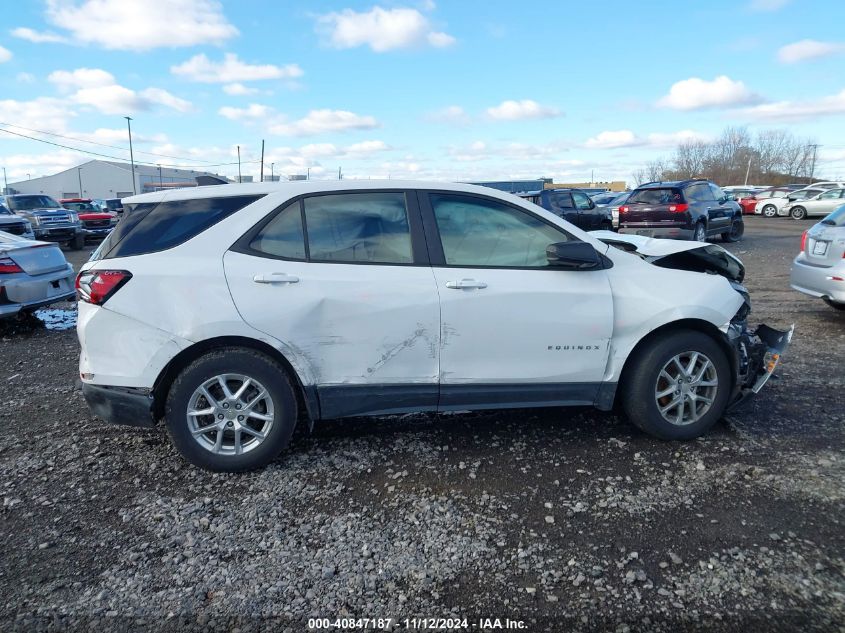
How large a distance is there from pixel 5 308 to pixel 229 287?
5.36 metres

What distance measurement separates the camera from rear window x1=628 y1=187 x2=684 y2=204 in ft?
47.2

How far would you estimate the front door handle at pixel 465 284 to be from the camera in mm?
3586

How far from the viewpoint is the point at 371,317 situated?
3531 mm

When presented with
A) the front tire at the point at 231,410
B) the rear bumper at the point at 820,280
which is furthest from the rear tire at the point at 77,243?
the rear bumper at the point at 820,280

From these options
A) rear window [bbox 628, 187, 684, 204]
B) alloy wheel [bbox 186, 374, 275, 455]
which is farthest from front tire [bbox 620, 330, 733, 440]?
rear window [bbox 628, 187, 684, 204]

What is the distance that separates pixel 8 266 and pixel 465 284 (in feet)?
21.0

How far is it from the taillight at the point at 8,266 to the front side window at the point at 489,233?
608 cm

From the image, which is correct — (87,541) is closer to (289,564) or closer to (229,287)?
(289,564)

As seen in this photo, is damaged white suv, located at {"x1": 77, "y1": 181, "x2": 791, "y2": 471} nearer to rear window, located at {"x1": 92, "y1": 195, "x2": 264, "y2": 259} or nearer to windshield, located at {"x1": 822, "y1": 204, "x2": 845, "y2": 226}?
rear window, located at {"x1": 92, "y1": 195, "x2": 264, "y2": 259}

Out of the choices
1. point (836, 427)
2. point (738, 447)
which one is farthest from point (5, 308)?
point (836, 427)

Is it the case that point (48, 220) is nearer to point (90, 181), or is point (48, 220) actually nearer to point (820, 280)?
point (820, 280)

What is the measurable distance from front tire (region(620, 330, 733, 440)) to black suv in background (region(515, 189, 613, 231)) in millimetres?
13564

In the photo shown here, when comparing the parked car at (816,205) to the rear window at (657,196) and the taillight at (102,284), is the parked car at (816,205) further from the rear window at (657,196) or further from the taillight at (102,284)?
the taillight at (102,284)

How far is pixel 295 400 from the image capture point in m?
3.60
